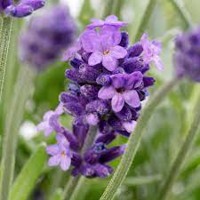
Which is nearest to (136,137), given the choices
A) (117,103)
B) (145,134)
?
(117,103)

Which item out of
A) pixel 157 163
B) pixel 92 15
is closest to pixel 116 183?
pixel 157 163

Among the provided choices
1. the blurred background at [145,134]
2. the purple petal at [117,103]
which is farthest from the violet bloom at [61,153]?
the blurred background at [145,134]

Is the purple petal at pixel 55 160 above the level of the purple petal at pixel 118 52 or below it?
below

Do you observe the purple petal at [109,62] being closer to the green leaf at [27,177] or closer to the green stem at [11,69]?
the green leaf at [27,177]

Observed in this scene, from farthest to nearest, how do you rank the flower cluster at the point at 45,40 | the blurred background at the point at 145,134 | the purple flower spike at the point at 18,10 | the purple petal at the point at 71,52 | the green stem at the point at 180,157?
the blurred background at the point at 145,134 → the green stem at the point at 180,157 → the purple petal at the point at 71,52 → the purple flower spike at the point at 18,10 → the flower cluster at the point at 45,40

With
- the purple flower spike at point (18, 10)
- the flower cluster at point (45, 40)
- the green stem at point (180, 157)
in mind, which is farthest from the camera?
the green stem at point (180, 157)

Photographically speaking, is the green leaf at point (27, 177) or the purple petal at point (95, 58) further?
the green leaf at point (27, 177)

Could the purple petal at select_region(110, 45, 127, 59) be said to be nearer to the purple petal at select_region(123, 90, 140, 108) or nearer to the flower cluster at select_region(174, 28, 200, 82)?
the purple petal at select_region(123, 90, 140, 108)
